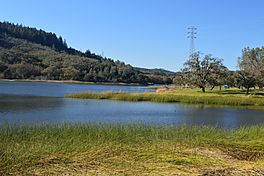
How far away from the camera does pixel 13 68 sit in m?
142

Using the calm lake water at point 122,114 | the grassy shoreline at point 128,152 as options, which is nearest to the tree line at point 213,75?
the calm lake water at point 122,114

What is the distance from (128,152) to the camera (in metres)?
9.10

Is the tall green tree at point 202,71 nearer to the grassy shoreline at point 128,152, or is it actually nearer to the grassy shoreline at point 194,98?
the grassy shoreline at point 194,98

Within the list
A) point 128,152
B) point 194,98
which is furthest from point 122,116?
point 194,98

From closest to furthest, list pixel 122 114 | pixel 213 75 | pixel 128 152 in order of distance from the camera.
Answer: pixel 128 152, pixel 122 114, pixel 213 75

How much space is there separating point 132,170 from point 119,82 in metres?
147

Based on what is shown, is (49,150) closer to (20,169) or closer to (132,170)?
(20,169)

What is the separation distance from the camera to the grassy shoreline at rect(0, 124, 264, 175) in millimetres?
7500

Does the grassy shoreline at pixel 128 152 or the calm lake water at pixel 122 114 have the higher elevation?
the grassy shoreline at pixel 128 152

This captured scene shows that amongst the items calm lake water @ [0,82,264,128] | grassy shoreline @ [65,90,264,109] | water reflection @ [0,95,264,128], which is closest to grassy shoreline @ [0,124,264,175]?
calm lake water @ [0,82,264,128]

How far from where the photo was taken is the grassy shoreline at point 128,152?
750 cm

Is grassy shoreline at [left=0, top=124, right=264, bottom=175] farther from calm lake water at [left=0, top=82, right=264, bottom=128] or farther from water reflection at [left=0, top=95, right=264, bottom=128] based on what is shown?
water reflection at [left=0, top=95, right=264, bottom=128]

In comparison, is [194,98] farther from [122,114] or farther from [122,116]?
[122,116]

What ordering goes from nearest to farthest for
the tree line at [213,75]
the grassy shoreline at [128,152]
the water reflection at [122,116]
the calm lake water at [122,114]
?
the grassy shoreline at [128,152] < the water reflection at [122,116] < the calm lake water at [122,114] < the tree line at [213,75]
